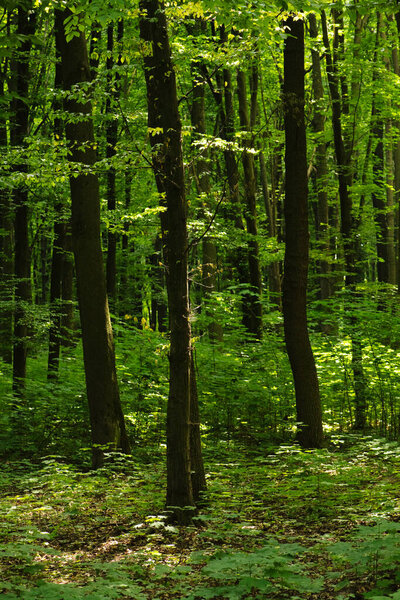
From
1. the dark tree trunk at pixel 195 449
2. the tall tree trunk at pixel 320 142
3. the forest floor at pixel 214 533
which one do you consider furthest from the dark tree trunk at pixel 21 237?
the tall tree trunk at pixel 320 142

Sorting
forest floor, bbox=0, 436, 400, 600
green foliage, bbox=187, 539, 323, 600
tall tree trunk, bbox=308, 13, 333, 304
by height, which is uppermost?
tall tree trunk, bbox=308, 13, 333, 304

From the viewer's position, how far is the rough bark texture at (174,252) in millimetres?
5656

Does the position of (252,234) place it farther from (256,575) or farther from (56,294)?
(256,575)

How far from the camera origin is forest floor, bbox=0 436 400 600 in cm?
388

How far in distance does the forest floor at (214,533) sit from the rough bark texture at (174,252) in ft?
1.64

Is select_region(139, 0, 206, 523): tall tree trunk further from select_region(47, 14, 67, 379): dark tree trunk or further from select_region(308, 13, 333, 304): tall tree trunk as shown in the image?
select_region(308, 13, 333, 304): tall tree trunk

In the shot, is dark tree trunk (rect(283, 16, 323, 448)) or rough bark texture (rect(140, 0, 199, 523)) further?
dark tree trunk (rect(283, 16, 323, 448))

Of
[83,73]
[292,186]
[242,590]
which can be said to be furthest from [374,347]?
[242,590]

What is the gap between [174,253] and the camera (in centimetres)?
571

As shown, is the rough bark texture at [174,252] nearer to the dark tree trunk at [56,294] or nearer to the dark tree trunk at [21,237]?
the dark tree trunk at [21,237]

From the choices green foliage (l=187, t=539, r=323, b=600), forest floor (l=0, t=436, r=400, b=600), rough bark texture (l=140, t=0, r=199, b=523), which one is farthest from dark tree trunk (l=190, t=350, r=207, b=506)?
green foliage (l=187, t=539, r=323, b=600)

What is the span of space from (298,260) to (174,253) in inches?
149

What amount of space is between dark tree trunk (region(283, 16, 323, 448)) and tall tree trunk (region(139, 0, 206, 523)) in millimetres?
3619

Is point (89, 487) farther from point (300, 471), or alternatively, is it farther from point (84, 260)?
point (84, 260)
